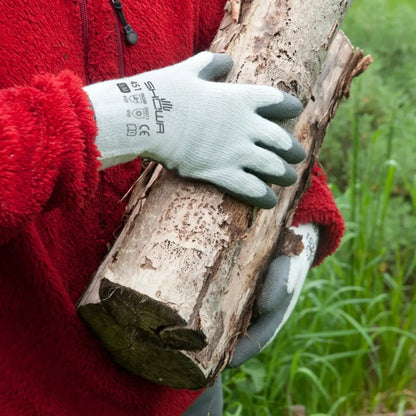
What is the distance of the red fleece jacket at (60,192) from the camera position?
1080 mm

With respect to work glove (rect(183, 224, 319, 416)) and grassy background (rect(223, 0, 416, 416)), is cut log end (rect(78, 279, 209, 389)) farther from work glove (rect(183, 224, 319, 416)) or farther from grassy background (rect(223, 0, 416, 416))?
grassy background (rect(223, 0, 416, 416))

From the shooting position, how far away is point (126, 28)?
134 centimetres

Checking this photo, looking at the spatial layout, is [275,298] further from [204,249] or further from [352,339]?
[352,339]

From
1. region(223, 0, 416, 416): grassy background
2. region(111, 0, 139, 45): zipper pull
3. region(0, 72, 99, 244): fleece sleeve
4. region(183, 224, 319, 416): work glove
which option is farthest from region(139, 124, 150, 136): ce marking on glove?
region(223, 0, 416, 416): grassy background

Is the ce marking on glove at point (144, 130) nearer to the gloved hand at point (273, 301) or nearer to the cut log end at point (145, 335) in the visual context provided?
the cut log end at point (145, 335)

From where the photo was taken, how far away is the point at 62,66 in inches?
49.7

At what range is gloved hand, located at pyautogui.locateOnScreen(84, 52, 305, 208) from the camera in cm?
122

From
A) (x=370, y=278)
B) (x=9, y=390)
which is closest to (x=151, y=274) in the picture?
(x=9, y=390)

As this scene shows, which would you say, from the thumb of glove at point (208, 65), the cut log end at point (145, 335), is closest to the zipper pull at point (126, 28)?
the thumb of glove at point (208, 65)

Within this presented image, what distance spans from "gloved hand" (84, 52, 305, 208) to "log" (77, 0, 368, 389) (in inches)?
2.3

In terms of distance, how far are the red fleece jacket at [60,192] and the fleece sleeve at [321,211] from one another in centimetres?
46

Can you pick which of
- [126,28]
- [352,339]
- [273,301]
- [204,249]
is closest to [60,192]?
[204,249]

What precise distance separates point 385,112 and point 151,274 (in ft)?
9.16

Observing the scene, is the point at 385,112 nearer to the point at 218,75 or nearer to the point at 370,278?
the point at 370,278
